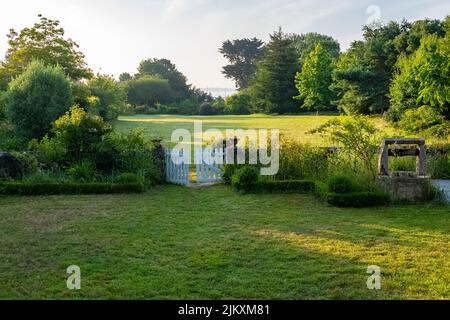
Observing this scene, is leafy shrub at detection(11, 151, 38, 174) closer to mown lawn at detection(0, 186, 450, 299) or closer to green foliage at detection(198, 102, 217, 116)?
mown lawn at detection(0, 186, 450, 299)

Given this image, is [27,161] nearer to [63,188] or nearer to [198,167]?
[63,188]

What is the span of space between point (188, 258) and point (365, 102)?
97.8 ft

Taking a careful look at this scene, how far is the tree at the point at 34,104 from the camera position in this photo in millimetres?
14250

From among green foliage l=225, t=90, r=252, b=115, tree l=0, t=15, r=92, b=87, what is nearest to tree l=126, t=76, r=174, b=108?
green foliage l=225, t=90, r=252, b=115

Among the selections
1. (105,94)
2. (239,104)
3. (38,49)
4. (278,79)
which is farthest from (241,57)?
(38,49)

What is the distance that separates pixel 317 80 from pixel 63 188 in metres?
35.5

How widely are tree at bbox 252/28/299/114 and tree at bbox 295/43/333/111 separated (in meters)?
3.79

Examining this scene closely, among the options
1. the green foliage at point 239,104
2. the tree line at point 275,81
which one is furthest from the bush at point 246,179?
the green foliage at point 239,104

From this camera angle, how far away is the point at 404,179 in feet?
26.9

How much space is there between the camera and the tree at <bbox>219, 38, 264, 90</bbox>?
240ft

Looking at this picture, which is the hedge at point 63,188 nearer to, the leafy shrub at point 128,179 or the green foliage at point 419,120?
the leafy shrub at point 128,179

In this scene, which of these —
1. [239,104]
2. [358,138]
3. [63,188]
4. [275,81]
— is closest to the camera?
[63,188]

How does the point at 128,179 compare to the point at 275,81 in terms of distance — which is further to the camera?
the point at 275,81
